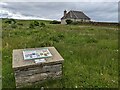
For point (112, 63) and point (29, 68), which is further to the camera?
point (112, 63)

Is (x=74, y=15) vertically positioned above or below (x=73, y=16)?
above

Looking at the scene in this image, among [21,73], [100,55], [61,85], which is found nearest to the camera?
Result: [21,73]

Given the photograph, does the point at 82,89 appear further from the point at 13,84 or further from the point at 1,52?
the point at 1,52

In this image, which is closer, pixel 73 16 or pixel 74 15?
pixel 73 16

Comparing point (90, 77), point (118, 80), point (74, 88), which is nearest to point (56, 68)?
point (74, 88)

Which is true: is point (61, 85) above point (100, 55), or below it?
below

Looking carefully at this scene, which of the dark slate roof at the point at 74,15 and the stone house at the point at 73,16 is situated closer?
the stone house at the point at 73,16

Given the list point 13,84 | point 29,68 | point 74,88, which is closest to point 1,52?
point 13,84

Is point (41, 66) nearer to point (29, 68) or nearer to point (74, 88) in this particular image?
point (29, 68)

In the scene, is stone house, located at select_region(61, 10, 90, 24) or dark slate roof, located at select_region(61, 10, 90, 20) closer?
stone house, located at select_region(61, 10, 90, 24)

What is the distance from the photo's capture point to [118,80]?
201 inches

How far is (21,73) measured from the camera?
171 inches

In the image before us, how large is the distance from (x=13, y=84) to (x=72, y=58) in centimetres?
303

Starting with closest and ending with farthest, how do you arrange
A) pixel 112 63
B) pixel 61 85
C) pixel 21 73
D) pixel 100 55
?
1. pixel 21 73
2. pixel 61 85
3. pixel 112 63
4. pixel 100 55
